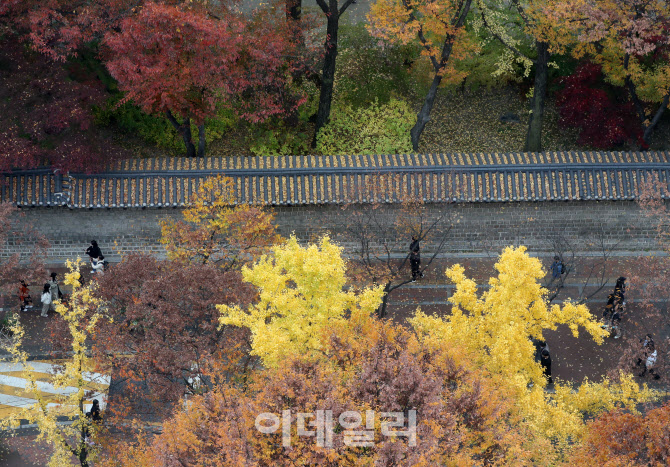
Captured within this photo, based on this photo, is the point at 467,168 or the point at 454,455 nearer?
the point at 454,455

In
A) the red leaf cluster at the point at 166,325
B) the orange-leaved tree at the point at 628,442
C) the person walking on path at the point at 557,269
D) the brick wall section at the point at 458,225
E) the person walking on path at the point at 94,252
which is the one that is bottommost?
the orange-leaved tree at the point at 628,442

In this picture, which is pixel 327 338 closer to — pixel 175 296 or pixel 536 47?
pixel 175 296

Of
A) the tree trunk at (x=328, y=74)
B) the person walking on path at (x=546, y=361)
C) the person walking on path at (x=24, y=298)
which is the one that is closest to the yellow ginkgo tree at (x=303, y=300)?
the person walking on path at (x=546, y=361)

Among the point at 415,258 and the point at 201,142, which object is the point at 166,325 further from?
the point at 201,142

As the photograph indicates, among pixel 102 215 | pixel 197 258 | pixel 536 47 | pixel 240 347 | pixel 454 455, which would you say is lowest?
pixel 454 455

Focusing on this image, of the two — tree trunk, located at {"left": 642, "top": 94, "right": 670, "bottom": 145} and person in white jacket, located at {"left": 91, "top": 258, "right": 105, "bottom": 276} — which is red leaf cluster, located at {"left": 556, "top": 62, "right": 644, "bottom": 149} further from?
person in white jacket, located at {"left": 91, "top": 258, "right": 105, "bottom": 276}

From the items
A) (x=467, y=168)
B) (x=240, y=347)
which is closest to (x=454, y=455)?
(x=240, y=347)

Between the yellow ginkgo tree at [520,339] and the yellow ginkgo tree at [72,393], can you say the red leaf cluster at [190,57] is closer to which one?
the yellow ginkgo tree at [72,393]

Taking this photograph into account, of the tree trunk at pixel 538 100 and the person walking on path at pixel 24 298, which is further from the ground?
the tree trunk at pixel 538 100
